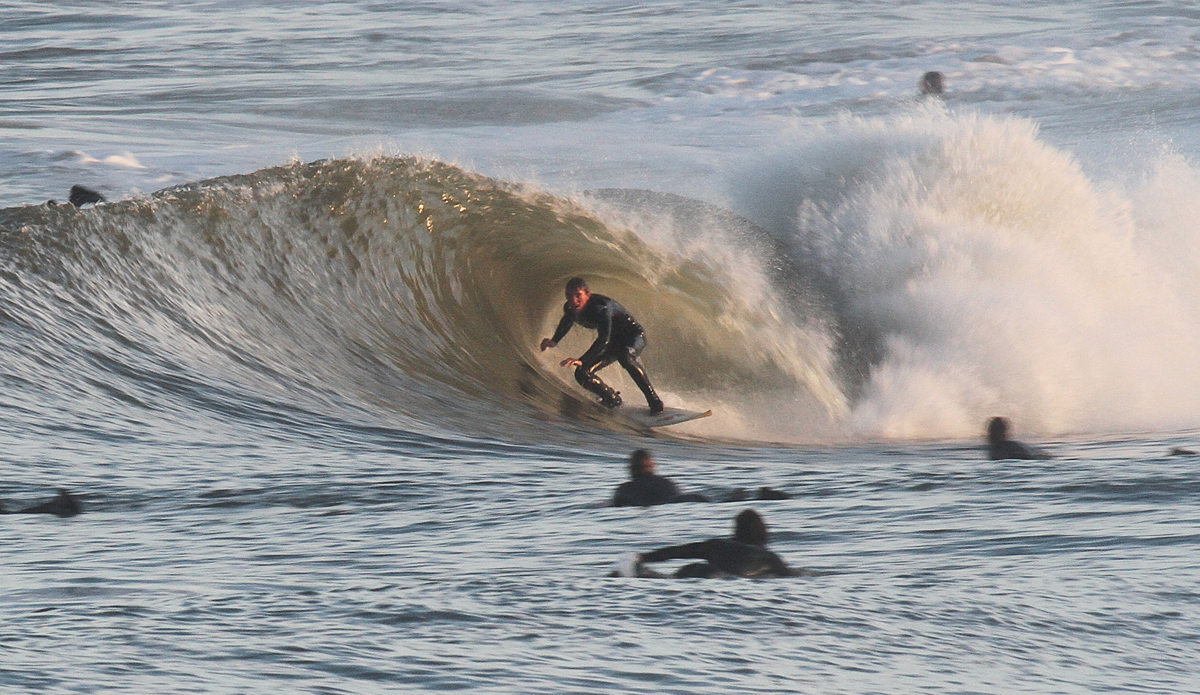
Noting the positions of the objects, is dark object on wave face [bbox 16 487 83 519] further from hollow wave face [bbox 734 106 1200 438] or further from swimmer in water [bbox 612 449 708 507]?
Answer: hollow wave face [bbox 734 106 1200 438]

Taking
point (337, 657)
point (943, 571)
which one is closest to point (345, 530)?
point (337, 657)

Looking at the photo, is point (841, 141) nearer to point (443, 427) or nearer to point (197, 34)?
point (443, 427)

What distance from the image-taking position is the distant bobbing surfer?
10.5m

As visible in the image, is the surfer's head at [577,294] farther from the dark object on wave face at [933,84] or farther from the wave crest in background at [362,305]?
the dark object on wave face at [933,84]

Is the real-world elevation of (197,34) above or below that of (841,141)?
above

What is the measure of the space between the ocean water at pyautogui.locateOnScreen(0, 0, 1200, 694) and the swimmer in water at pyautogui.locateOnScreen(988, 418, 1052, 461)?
0.34 m

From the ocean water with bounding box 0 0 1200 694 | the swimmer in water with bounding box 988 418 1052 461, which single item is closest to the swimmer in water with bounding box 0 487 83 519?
the ocean water with bounding box 0 0 1200 694

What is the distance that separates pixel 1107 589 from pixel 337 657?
2700 millimetres

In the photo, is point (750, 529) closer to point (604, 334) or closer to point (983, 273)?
point (604, 334)

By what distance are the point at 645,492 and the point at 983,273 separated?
281 inches

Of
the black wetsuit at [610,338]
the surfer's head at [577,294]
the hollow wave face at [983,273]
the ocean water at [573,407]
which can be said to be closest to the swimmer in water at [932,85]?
the ocean water at [573,407]

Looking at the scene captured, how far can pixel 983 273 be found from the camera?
13.3m

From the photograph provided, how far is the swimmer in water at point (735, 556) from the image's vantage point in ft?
18.2

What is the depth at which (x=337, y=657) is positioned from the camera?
4582 mm
